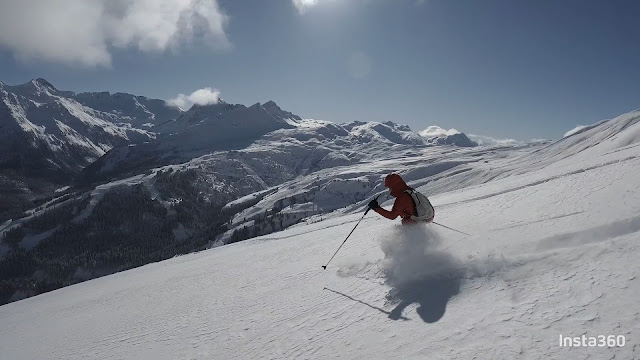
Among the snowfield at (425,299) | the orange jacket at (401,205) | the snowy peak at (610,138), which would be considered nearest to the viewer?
the snowfield at (425,299)

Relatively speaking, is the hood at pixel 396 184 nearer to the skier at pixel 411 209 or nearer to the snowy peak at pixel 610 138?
the skier at pixel 411 209

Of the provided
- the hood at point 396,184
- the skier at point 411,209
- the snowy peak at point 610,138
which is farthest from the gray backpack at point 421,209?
the snowy peak at point 610,138

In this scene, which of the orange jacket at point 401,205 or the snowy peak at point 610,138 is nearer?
the orange jacket at point 401,205

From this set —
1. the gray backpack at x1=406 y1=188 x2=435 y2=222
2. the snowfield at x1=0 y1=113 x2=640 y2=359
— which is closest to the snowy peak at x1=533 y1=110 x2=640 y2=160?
the snowfield at x1=0 y1=113 x2=640 y2=359

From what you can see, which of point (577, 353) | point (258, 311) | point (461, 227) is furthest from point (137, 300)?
point (577, 353)

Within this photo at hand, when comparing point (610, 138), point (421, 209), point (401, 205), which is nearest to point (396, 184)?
point (401, 205)

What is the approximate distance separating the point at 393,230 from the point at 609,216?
5103 mm

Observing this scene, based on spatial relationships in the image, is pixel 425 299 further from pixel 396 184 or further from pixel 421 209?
pixel 396 184

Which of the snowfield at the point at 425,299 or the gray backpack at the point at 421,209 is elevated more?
the gray backpack at the point at 421,209

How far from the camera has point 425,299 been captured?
24.6 ft

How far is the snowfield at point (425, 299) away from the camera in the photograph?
17.8 ft

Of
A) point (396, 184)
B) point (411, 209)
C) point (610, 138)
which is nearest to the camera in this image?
point (411, 209)

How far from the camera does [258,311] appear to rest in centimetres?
1016

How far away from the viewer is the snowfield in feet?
17.8
